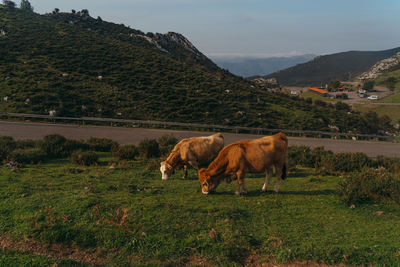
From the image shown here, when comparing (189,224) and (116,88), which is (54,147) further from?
(116,88)

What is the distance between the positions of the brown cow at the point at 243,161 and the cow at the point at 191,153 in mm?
2749

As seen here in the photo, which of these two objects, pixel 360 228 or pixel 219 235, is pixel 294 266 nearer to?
pixel 219 235

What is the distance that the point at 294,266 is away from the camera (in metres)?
5.92

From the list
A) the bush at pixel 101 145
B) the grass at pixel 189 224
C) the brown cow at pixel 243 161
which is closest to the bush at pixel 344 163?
the grass at pixel 189 224

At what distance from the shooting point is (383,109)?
97.2 meters

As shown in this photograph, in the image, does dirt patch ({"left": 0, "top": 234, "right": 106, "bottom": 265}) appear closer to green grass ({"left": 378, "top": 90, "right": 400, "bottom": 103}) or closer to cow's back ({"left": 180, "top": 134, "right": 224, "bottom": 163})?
cow's back ({"left": 180, "top": 134, "right": 224, "bottom": 163})

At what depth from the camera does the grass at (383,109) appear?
89.2 meters

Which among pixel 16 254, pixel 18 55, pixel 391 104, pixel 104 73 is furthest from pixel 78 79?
pixel 391 104

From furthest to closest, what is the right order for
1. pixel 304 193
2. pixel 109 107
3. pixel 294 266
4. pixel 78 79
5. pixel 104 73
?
pixel 104 73, pixel 78 79, pixel 109 107, pixel 304 193, pixel 294 266

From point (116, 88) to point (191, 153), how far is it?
3372 cm

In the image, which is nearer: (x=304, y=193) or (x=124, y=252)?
(x=124, y=252)

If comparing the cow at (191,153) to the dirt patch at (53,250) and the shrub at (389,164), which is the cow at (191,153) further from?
the shrub at (389,164)

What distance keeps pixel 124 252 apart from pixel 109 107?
109ft

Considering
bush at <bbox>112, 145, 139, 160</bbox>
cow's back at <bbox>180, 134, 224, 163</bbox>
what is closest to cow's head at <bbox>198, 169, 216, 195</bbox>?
cow's back at <bbox>180, 134, 224, 163</bbox>
